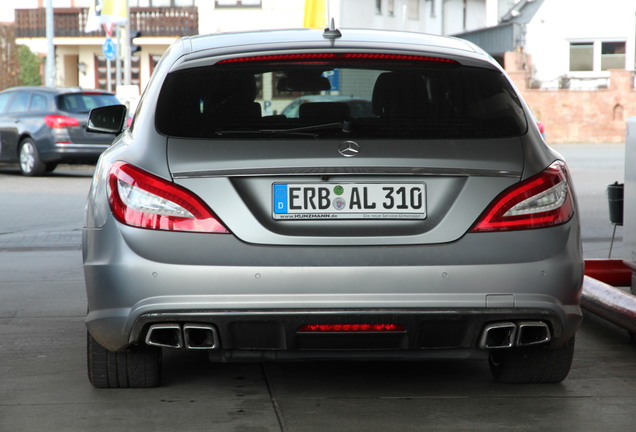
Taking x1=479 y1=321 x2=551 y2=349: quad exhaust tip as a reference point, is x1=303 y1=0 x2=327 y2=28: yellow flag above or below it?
above

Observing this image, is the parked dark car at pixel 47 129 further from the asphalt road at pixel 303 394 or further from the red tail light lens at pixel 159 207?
the red tail light lens at pixel 159 207

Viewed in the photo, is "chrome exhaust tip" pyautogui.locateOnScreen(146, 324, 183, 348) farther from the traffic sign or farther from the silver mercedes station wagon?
the traffic sign

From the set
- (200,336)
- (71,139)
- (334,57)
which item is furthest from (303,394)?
(71,139)

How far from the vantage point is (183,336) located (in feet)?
15.6

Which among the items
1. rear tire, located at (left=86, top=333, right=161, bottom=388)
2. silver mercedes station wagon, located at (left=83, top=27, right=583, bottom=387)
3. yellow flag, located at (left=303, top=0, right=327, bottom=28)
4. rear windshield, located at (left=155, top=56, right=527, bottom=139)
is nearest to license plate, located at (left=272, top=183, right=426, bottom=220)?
silver mercedes station wagon, located at (left=83, top=27, right=583, bottom=387)

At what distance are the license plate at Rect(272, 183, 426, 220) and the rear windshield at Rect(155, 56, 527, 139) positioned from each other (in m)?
0.20

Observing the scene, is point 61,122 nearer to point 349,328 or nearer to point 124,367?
point 124,367

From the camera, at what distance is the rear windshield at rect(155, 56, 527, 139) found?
4.79 metres

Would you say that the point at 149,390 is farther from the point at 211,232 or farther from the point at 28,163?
the point at 28,163

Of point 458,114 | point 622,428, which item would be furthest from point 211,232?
point 622,428

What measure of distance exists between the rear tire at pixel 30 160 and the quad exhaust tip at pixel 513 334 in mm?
17824

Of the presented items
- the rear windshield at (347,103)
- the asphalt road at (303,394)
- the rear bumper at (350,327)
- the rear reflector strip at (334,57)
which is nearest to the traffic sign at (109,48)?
the asphalt road at (303,394)

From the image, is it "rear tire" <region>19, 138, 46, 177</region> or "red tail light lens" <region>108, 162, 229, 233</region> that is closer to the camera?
"red tail light lens" <region>108, 162, 229, 233</region>

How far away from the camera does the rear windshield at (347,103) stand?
15.7 feet
